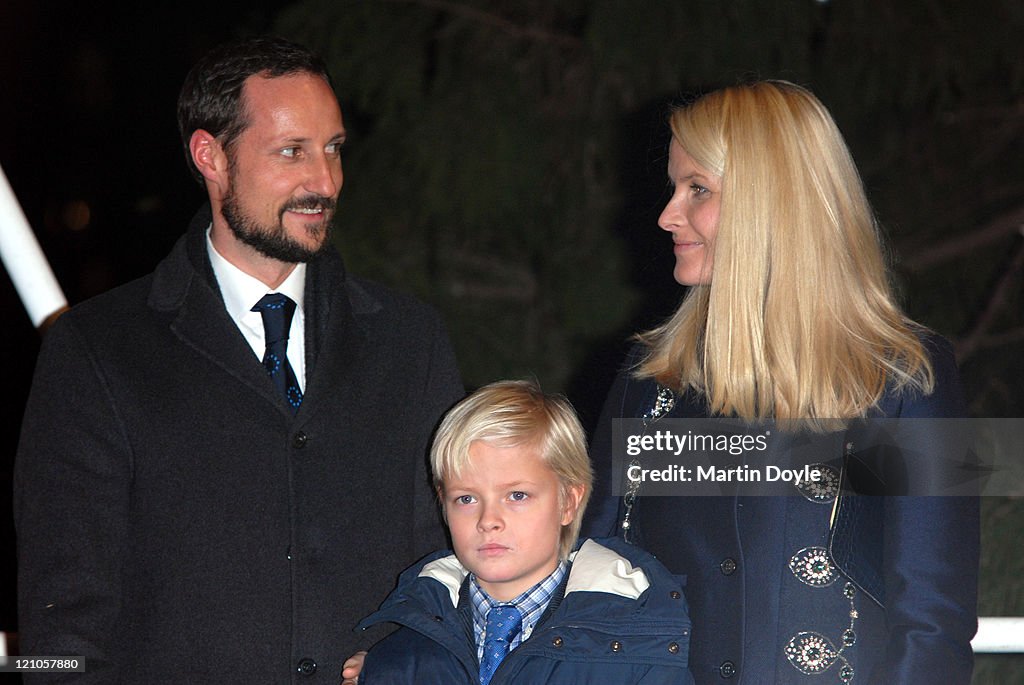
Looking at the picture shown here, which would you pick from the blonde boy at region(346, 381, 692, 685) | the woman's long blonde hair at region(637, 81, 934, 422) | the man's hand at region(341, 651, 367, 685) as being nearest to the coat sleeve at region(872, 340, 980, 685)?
the woman's long blonde hair at region(637, 81, 934, 422)

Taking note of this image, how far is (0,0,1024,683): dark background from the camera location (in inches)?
191

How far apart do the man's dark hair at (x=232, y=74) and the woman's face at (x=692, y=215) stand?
678 millimetres

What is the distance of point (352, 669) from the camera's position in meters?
2.06

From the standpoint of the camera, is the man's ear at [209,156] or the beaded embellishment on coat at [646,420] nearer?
the beaded embellishment on coat at [646,420]

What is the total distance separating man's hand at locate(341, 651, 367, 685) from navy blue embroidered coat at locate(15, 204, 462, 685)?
5 centimetres

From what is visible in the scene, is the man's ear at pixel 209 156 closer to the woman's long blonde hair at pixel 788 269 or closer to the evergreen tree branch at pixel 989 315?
the woman's long blonde hair at pixel 788 269

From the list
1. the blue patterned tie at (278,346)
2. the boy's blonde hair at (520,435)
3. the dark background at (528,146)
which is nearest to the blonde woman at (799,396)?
the boy's blonde hair at (520,435)

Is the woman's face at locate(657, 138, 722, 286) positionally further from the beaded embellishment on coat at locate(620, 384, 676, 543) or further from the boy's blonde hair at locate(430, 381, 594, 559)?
the boy's blonde hair at locate(430, 381, 594, 559)

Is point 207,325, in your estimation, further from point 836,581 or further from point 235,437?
point 836,581

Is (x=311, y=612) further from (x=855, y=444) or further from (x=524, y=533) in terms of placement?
(x=855, y=444)

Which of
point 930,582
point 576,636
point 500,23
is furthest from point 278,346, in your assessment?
point 500,23

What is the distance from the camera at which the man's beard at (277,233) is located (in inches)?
85.6

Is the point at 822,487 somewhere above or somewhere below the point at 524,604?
above

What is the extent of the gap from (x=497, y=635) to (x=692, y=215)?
75cm
